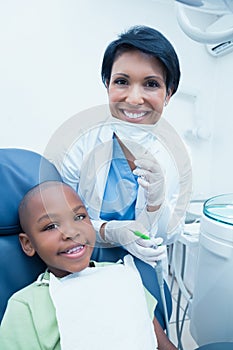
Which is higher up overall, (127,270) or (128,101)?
(128,101)

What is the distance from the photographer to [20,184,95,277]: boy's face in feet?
2.40

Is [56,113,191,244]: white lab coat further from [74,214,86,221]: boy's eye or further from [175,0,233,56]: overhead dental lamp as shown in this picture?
[175,0,233,56]: overhead dental lamp

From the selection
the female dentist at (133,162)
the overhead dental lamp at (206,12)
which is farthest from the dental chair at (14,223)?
the overhead dental lamp at (206,12)

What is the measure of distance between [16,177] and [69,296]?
38 cm

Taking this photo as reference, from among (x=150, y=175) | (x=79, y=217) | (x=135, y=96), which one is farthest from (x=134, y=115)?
(x=79, y=217)

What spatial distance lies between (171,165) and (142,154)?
87 mm

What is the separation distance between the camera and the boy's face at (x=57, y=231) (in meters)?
0.73

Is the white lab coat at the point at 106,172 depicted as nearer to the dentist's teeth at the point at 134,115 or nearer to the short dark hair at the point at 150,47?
the dentist's teeth at the point at 134,115

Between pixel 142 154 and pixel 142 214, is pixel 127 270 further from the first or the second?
pixel 142 154

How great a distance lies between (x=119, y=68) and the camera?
2.41ft

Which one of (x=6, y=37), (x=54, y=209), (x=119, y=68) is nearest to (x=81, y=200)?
(x=54, y=209)

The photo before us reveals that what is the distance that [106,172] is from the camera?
0.83m

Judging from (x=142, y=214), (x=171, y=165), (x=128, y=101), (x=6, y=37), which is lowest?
(x=142, y=214)

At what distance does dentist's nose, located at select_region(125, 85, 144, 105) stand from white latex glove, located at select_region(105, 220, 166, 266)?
1.17 ft
